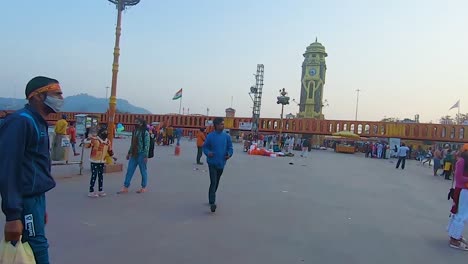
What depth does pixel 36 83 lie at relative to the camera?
2650 mm

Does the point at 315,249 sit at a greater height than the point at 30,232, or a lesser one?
lesser

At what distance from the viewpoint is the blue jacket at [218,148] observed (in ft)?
22.8

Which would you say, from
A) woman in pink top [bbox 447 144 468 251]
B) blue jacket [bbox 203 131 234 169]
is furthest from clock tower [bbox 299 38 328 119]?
woman in pink top [bbox 447 144 468 251]

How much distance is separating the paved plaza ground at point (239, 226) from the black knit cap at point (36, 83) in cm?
225

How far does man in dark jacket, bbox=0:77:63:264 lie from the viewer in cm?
228

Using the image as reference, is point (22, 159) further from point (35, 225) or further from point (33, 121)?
point (35, 225)

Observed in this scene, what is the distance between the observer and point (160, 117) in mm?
62219

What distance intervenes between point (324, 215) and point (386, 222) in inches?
45.1

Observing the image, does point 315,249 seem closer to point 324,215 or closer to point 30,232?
point 324,215

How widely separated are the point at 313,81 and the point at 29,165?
7925 centimetres

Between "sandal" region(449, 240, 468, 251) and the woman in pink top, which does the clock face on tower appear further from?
"sandal" region(449, 240, 468, 251)

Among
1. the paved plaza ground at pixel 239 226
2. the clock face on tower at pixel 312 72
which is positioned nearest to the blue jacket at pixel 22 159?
the paved plaza ground at pixel 239 226

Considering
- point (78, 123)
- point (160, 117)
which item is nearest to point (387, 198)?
point (78, 123)

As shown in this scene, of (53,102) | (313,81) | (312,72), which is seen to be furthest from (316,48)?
(53,102)
